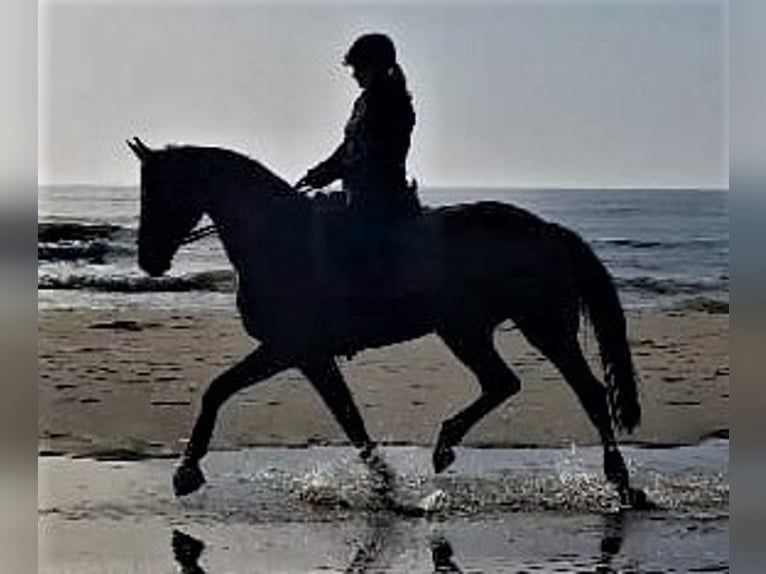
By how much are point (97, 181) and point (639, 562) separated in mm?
898

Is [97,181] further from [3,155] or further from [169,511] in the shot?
[169,511]

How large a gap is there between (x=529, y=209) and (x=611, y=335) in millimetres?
204

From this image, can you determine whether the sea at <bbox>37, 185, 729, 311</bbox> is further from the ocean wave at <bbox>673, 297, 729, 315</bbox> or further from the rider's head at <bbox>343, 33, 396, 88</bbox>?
the rider's head at <bbox>343, 33, 396, 88</bbox>

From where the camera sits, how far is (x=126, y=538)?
6.57 ft

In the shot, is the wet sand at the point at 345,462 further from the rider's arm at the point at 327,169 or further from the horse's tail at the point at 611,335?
the rider's arm at the point at 327,169

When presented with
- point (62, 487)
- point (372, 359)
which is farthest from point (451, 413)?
point (62, 487)

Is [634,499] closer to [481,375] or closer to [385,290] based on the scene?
[481,375]

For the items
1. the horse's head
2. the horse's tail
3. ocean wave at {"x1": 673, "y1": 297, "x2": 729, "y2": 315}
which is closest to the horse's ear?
the horse's head

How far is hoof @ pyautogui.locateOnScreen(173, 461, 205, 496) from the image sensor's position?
78.7 inches

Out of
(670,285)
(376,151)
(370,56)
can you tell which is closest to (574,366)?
(670,285)

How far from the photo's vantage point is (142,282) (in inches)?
78.5

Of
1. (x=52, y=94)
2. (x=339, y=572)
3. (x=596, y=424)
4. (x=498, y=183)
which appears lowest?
(x=339, y=572)

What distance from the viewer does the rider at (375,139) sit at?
Result: 197 centimetres

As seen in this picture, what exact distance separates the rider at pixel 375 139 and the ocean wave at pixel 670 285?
1.01ft
